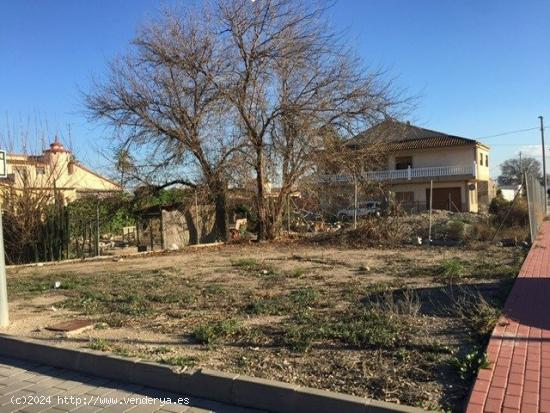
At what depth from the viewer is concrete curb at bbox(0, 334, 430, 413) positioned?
418 centimetres

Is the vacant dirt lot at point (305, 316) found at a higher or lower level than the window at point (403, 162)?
lower

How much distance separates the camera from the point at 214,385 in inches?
187

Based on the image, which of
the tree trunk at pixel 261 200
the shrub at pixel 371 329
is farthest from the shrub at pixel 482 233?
the shrub at pixel 371 329

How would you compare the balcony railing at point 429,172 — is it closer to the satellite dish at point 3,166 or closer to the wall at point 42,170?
the wall at point 42,170

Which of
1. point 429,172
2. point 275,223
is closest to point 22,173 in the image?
point 275,223

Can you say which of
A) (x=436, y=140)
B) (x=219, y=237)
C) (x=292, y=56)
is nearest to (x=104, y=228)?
(x=219, y=237)

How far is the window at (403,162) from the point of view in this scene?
50.2 metres

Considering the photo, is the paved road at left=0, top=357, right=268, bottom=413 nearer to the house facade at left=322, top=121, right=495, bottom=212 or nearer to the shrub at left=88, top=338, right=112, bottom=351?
the shrub at left=88, top=338, right=112, bottom=351

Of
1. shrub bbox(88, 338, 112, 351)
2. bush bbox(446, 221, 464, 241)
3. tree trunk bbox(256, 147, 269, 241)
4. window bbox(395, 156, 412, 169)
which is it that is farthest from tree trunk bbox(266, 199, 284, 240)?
window bbox(395, 156, 412, 169)

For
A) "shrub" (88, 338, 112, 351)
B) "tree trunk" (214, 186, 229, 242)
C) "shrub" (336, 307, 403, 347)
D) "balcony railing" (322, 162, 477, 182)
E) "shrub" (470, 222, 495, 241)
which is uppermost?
"balcony railing" (322, 162, 477, 182)

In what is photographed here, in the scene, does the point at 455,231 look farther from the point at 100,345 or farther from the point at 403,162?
the point at 403,162

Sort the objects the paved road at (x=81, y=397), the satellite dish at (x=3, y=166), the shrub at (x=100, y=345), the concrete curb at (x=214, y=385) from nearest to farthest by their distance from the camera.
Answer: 1. the concrete curb at (x=214, y=385)
2. the paved road at (x=81, y=397)
3. the shrub at (x=100, y=345)
4. the satellite dish at (x=3, y=166)

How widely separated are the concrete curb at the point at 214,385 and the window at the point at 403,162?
154 ft

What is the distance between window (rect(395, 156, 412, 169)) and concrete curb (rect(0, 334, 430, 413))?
46.9 m
